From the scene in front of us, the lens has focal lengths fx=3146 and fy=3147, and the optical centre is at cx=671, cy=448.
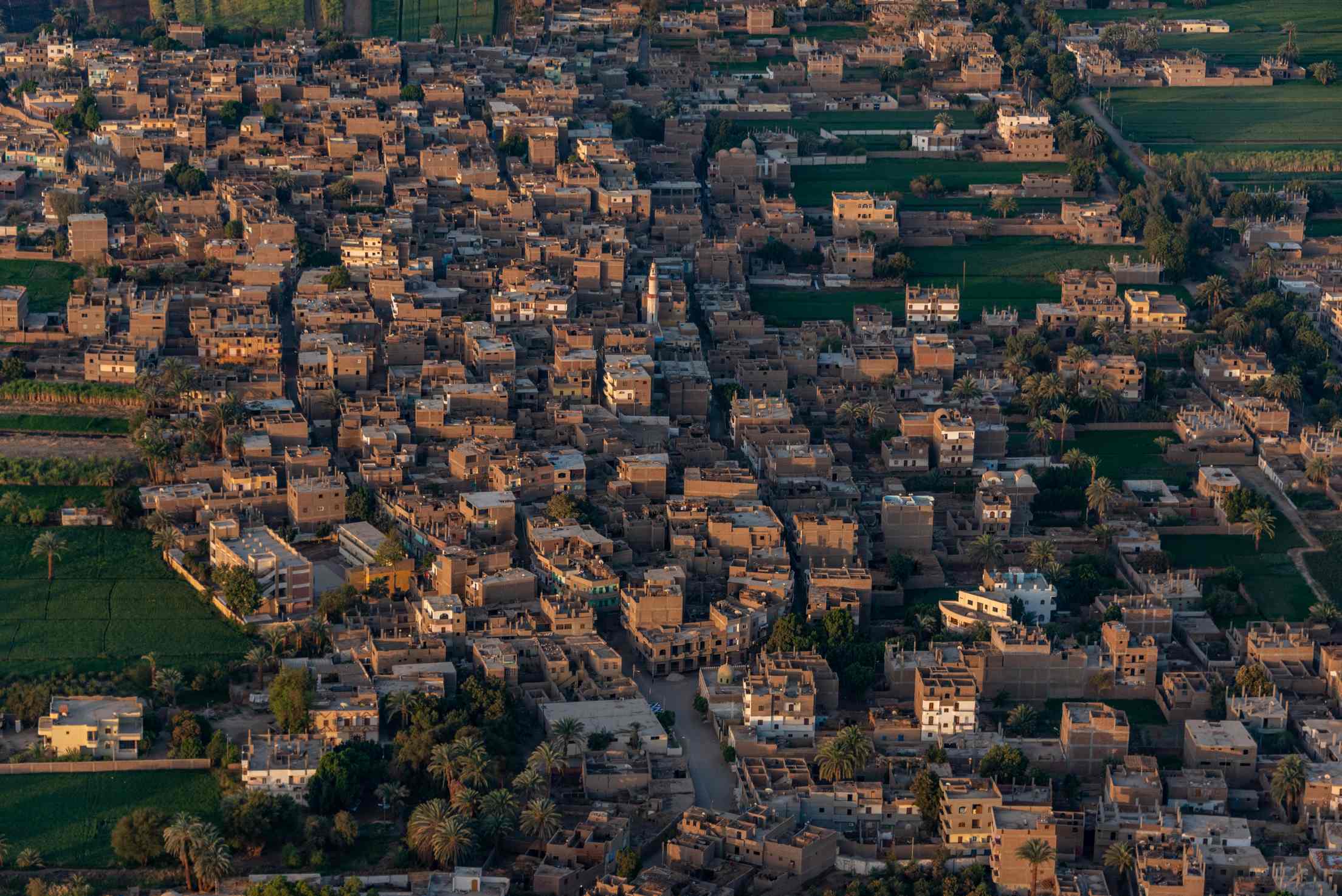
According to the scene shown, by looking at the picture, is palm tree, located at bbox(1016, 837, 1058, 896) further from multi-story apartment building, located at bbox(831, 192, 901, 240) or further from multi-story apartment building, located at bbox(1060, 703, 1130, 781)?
multi-story apartment building, located at bbox(831, 192, 901, 240)

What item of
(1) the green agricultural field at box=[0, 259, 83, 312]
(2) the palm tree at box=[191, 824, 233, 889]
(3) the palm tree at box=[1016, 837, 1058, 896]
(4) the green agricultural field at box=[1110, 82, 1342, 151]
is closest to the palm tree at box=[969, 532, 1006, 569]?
(3) the palm tree at box=[1016, 837, 1058, 896]

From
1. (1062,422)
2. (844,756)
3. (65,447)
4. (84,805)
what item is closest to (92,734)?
(84,805)

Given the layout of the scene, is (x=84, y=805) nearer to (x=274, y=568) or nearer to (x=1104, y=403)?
(x=274, y=568)

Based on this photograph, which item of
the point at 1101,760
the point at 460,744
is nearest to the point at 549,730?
the point at 460,744

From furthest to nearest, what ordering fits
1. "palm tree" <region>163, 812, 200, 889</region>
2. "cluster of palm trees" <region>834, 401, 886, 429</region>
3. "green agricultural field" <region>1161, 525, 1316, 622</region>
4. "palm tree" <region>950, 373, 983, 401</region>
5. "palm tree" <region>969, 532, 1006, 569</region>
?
1. "palm tree" <region>950, 373, 983, 401</region>
2. "cluster of palm trees" <region>834, 401, 886, 429</region>
3. "palm tree" <region>969, 532, 1006, 569</region>
4. "green agricultural field" <region>1161, 525, 1316, 622</region>
5. "palm tree" <region>163, 812, 200, 889</region>

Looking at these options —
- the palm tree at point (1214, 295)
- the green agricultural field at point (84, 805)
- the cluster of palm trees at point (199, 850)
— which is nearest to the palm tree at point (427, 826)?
the cluster of palm trees at point (199, 850)

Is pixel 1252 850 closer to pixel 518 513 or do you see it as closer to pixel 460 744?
pixel 460 744
